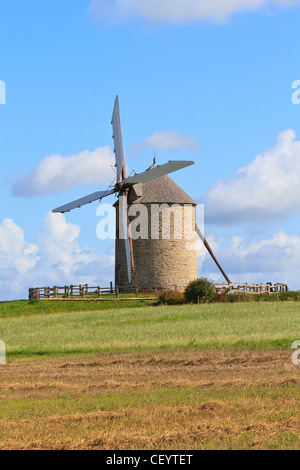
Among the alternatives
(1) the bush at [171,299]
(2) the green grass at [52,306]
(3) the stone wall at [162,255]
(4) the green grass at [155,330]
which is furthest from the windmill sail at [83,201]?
(4) the green grass at [155,330]

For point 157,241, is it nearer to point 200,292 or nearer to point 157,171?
point 157,171

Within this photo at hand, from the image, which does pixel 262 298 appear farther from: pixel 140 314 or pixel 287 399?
pixel 287 399

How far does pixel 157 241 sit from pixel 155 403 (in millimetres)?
42831

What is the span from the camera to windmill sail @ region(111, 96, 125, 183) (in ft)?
183

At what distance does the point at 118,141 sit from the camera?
184ft

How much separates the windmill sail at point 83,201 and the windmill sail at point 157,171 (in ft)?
7.90

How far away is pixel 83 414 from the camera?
42.0 ft

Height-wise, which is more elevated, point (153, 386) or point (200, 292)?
point (200, 292)

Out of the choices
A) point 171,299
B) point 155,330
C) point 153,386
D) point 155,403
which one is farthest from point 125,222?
point 155,403

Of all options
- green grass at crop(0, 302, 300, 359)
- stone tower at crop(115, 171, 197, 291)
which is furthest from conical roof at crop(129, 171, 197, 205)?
green grass at crop(0, 302, 300, 359)

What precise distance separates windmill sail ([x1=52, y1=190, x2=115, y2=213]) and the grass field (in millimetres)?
21350

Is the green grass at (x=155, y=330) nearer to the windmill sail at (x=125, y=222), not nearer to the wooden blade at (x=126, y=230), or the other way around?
the wooden blade at (x=126, y=230)
